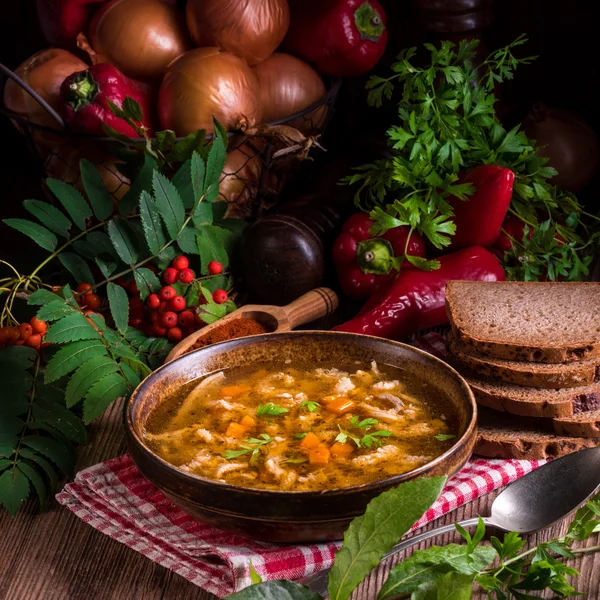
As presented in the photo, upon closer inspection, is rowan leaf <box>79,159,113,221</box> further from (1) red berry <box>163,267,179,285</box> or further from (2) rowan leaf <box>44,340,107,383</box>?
(2) rowan leaf <box>44,340,107,383</box>

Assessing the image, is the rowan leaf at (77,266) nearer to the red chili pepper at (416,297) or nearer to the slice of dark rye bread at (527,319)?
the red chili pepper at (416,297)

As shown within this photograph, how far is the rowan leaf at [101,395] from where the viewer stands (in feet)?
6.94

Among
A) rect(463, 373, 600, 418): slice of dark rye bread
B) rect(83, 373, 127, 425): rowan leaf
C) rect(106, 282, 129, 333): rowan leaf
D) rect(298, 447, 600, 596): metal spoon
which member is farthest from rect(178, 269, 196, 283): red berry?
rect(298, 447, 600, 596): metal spoon

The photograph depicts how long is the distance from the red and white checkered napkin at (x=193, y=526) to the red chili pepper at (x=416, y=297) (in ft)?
2.75

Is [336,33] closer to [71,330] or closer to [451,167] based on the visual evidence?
[451,167]

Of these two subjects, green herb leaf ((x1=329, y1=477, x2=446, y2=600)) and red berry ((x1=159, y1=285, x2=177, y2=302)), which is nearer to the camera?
green herb leaf ((x1=329, y1=477, x2=446, y2=600))

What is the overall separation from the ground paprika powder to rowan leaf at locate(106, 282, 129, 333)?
0.22m

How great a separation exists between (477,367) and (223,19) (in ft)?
5.22

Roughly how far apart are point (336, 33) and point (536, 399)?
5.97ft

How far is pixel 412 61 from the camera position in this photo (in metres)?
3.72

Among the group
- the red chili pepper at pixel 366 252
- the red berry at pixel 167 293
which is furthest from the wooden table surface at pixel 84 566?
the red chili pepper at pixel 366 252

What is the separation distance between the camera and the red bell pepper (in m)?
3.15

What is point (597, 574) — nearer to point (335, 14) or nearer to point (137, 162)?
point (137, 162)

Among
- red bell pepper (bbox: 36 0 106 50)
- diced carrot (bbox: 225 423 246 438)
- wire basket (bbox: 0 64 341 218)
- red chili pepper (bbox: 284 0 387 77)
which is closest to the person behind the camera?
diced carrot (bbox: 225 423 246 438)
